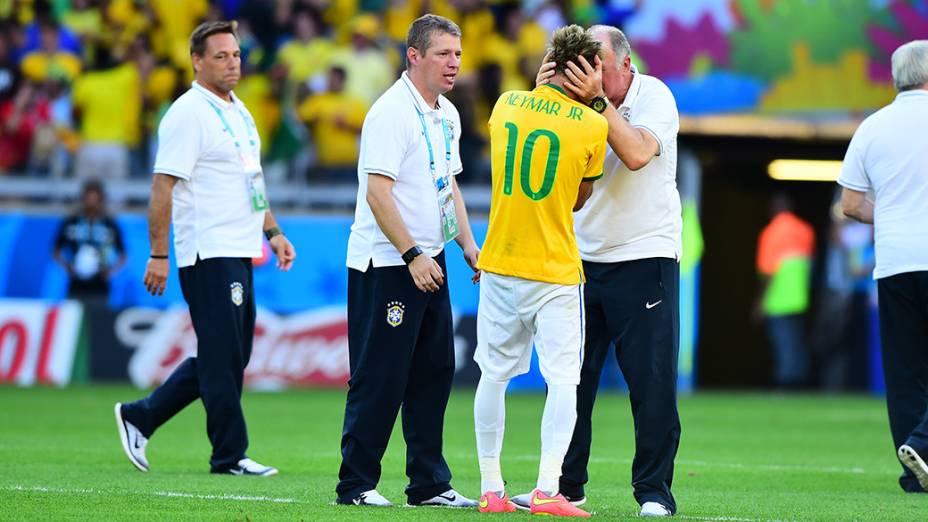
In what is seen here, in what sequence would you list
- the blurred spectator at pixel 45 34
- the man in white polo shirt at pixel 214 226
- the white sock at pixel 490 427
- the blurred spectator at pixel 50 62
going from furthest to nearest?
the blurred spectator at pixel 45 34
the blurred spectator at pixel 50 62
the man in white polo shirt at pixel 214 226
the white sock at pixel 490 427

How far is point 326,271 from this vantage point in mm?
17922

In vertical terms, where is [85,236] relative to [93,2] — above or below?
below

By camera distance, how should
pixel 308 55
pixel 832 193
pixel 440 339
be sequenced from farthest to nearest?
pixel 832 193, pixel 308 55, pixel 440 339

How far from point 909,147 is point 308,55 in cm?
1159

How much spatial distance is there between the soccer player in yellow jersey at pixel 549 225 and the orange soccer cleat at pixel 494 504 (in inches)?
7.9

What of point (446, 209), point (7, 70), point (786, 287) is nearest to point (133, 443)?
point (446, 209)

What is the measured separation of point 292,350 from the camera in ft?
56.9

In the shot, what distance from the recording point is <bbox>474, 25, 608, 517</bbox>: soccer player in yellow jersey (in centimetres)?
669

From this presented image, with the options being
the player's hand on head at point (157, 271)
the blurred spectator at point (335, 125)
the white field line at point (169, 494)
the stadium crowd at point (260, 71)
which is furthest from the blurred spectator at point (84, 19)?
the white field line at point (169, 494)

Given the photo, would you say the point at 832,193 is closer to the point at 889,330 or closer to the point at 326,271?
the point at 326,271

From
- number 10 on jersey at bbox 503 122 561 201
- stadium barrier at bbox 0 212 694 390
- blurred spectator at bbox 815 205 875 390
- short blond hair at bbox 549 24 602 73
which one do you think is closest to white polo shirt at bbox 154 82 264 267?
number 10 on jersey at bbox 503 122 561 201

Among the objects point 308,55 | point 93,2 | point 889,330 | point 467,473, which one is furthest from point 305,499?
point 93,2

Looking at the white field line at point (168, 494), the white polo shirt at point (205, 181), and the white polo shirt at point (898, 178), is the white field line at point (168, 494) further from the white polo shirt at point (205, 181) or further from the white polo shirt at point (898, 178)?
the white polo shirt at point (898, 178)

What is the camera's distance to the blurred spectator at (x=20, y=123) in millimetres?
19266
